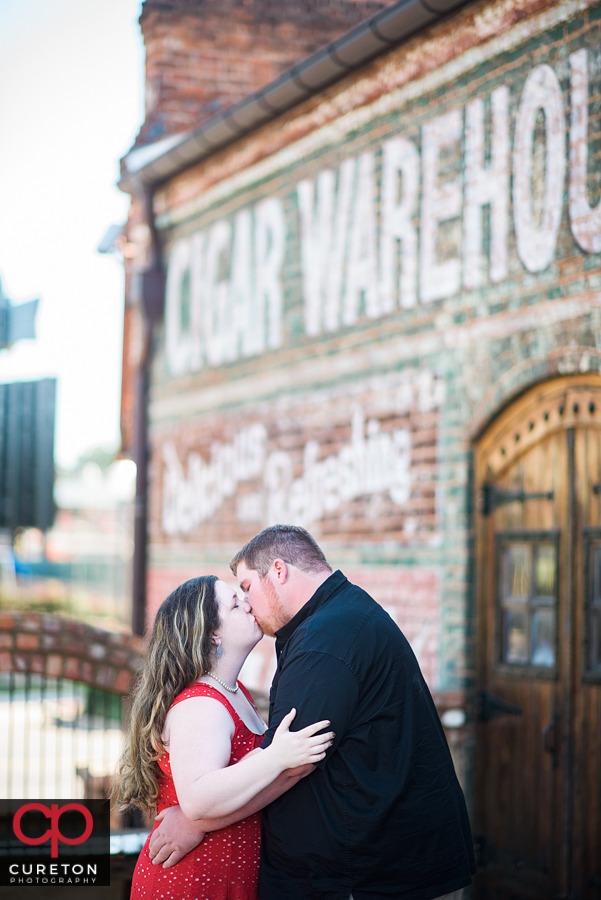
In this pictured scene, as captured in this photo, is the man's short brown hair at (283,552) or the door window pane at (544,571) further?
A: the door window pane at (544,571)

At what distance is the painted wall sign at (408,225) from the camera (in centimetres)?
510

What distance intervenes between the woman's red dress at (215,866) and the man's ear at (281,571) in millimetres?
378

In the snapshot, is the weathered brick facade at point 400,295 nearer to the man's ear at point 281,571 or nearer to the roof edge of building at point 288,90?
the roof edge of building at point 288,90

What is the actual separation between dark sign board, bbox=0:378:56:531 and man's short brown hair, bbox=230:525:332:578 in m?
4.13

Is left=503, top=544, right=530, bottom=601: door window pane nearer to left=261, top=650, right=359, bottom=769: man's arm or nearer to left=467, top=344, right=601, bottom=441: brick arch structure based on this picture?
left=467, top=344, right=601, bottom=441: brick arch structure

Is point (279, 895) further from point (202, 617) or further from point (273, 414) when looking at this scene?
point (273, 414)

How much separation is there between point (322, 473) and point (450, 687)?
2034mm

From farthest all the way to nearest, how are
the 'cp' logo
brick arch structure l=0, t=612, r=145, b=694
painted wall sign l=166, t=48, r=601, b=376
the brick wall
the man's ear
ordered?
1. the brick wall
2. brick arch structure l=0, t=612, r=145, b=694
3. painted wall sign l=166, t=48, r=601, b=376
4. the 'cp' logo
5. the man's ear

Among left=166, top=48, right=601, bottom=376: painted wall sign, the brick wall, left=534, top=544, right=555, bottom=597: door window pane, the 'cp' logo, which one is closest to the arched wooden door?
left=534, top=544, right=555, bottom=597: door window pane

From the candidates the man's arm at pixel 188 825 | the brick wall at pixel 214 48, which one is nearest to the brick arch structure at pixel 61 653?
the man's arm at pixel 188 825

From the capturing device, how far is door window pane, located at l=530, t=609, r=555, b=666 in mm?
5148

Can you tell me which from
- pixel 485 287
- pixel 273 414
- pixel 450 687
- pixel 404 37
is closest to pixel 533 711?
pixel 450 687

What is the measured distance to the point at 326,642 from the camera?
264 centimetres

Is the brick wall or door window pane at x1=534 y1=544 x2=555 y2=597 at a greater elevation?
the brick wall
